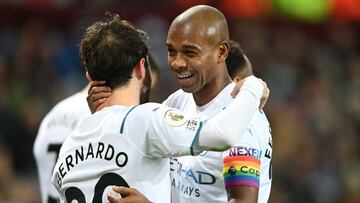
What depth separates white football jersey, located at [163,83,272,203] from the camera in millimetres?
4523

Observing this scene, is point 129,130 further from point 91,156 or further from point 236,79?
point 236,79

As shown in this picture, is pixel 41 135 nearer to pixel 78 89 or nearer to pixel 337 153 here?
pixel 78 89

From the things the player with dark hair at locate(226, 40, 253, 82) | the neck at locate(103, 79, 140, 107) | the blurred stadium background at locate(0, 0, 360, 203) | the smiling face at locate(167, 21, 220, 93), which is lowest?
the neck at locate(103, 79, 140, 107)

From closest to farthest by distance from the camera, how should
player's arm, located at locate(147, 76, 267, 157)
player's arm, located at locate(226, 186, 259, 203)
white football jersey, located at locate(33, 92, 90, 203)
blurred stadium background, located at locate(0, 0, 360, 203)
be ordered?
player's arm, located at locate(147, 76, 267, 157) < player's arm, located at locate(226, 186, 259, 203) < white football jersey, located at locate(33, 92, 90, 203) < blurred stadium background, located at locate(0, 0, 360, 203)

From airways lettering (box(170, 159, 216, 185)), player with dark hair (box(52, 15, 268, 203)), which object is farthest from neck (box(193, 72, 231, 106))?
player with dark hair (box(52, 15, 268, 203))

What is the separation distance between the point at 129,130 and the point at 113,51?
36 cm

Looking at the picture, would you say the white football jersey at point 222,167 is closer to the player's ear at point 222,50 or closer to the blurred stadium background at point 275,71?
the player's ear at point 222,50

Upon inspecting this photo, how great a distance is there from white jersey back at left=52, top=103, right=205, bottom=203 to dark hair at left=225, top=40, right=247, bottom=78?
46.4 inches

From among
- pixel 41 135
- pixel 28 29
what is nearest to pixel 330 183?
pixel 28 29

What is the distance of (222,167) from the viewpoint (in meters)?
4.67

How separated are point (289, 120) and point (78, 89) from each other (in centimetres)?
255

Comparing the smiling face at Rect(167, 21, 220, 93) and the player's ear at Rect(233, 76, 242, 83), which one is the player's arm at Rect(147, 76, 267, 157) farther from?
the player's ear at Rect(233, 76, 242, 83)

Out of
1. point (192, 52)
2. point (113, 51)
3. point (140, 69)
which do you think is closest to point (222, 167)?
point (192, 52)

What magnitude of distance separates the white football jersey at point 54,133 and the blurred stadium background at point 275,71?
3.38 metres
